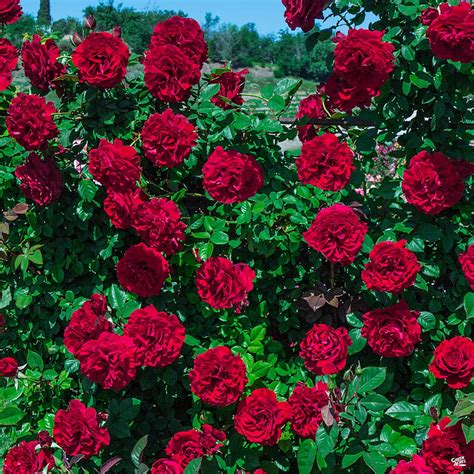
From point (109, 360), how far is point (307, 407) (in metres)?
0.58

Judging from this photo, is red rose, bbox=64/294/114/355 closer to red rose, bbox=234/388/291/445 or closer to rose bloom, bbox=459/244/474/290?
Answer: red rose, bbox=234/388/291/445

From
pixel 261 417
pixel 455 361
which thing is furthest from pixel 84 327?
pixel 455 361

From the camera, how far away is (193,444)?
2.18 meters

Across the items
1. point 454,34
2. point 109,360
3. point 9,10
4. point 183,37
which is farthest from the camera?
point 9,10

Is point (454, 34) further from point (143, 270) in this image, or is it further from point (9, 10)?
point (9, 10)

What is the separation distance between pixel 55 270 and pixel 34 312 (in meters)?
0.21

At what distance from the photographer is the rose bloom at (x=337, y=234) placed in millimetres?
2055

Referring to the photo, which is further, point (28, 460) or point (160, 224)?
point (28, 460)

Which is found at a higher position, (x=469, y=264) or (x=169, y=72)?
(x=169, y=72)

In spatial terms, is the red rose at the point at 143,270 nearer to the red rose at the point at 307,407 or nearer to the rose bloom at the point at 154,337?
the rose bloom at the point at 154,337

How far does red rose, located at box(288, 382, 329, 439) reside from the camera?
2.11m

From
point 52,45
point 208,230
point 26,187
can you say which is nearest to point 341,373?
point 208,230

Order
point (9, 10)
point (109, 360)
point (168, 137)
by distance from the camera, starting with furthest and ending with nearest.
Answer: point (9, 10) < point (168, 137) < point (109, 360)

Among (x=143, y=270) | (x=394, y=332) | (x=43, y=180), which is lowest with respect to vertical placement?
(x=394, y=332)
